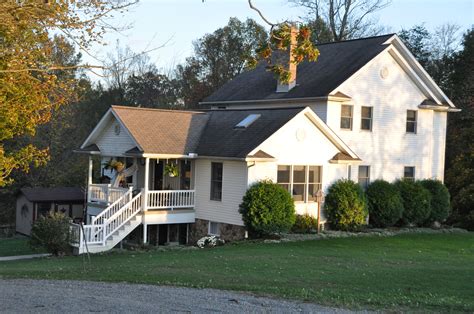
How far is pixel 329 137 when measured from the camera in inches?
1123

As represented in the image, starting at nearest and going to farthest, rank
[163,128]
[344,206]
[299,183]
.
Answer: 1. [299,183]
2. [344,206]
3. [163,128]

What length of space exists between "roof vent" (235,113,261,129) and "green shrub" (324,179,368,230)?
4.30 meters

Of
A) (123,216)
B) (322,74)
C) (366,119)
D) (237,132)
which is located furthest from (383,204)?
(123,216)

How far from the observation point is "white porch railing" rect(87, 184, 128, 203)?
28.1 metres

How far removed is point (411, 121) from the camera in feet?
109

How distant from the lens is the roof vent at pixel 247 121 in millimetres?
28562

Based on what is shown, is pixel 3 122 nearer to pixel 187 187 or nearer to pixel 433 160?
pixel 187 187

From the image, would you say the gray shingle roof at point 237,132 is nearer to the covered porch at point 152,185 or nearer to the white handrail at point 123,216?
the covered porch at point 152,185

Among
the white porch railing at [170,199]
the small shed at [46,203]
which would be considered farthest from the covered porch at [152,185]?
the small shed at [46,203]

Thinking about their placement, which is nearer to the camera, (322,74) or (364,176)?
(322,74)

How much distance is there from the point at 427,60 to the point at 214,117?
79.1 ft

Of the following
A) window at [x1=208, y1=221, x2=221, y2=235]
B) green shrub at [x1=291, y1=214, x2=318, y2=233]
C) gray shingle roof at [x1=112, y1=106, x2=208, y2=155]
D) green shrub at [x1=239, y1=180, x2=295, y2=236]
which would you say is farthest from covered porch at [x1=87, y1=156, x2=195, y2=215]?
green shrub at [x1=291, y1=214, x2=318, y2=233]

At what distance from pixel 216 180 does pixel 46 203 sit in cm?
1285

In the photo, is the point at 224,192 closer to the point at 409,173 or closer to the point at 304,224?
the point at 304,224
